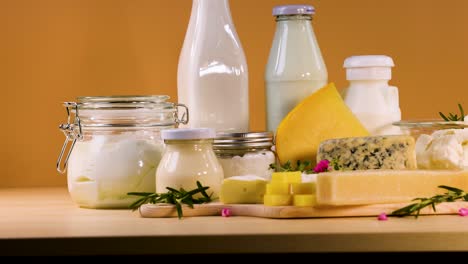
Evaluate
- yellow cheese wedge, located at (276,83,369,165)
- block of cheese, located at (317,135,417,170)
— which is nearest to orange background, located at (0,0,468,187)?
yellow cheese wedge, located at (276,83,369,165)

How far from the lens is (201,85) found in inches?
68.5

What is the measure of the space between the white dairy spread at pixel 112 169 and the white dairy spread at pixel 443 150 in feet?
1.34

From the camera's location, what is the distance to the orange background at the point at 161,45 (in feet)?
6.88

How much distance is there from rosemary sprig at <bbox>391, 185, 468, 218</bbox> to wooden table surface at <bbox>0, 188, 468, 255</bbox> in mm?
18

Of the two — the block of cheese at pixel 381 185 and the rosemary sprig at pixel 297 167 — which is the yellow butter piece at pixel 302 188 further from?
the rosemary sprig at pixel 297 167

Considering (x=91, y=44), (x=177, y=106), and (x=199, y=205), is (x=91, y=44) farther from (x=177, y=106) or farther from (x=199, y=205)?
(x=199, y=205)

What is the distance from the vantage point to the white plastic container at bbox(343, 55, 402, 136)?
1.78 m

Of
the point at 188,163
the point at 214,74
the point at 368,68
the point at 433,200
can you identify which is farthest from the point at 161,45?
the point at 433,200

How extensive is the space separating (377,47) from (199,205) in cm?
74

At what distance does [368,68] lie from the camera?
5.84 ft

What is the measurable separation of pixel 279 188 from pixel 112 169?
292mm

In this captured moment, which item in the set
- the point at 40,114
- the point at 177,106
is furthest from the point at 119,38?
the point at 177,106

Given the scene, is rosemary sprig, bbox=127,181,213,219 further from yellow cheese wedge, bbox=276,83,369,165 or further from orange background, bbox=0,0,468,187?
orange background, bbox=0,0,468,187

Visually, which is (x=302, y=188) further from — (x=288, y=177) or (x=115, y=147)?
(x=115, y=147)
